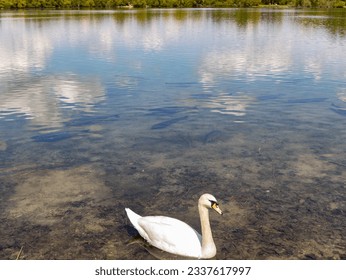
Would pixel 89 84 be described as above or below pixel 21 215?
above

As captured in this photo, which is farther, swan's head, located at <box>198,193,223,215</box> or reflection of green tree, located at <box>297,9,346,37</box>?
reflection of green tree, located at <box>297,9,346,37</box>

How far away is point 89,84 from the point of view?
31.0 metres

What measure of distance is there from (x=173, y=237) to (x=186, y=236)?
33 centimetres

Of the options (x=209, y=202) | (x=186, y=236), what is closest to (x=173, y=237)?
(x=186, y=236)

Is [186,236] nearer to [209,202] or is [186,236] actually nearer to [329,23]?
[209,202]

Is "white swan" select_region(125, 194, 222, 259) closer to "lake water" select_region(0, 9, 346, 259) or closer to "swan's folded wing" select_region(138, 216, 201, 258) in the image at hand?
"swan's folded wing" select_region(138, 216, 201, 258)

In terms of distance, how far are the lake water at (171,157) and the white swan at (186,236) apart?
533mm

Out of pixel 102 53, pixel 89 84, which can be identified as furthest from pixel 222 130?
pixel 102 53

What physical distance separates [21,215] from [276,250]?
7500 millimetres

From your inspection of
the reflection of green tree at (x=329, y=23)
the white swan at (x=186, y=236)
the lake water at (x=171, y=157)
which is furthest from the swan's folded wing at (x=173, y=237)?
the reflection of green tree at (x=329, y=23)

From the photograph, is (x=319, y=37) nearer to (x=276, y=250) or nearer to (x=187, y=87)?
(x=187, y=87)

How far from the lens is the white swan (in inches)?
384

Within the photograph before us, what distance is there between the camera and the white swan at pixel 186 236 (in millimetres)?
9766

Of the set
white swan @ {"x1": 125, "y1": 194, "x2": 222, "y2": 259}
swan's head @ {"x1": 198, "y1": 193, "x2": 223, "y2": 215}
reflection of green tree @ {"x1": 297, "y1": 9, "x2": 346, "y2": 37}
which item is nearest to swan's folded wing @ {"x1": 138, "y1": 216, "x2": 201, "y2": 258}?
white swan @ {"x1": 125, "y1": 194, "x2": 222, "y2": 259}
